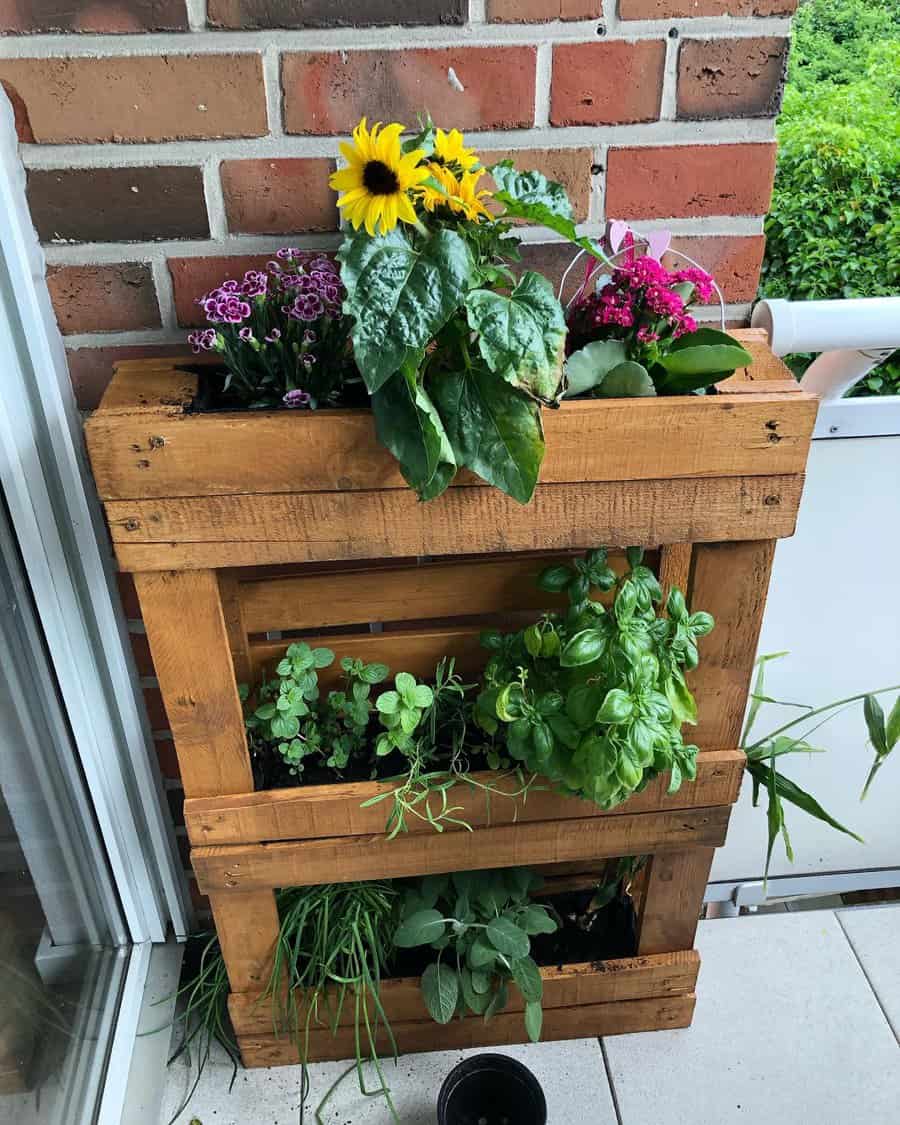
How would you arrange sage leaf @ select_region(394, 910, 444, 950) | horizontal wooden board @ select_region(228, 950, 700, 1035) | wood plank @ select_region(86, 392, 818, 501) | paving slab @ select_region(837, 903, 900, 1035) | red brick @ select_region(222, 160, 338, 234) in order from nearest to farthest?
wood plank @ select_region(86, 392, 818, 501) → red brick @ select_region(222, 160, 338, 234) → sage leaf @ select_region(394, 910, 444, 950) → horizontal wooden board @ select_region(228, 950, 700, 1035) → paving slab @ select_region(837, 903, 900, 1035)

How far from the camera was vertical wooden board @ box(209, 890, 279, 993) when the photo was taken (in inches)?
50.6

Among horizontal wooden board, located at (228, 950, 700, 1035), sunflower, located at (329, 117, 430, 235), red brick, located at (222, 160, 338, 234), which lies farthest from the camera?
horizontal wooden board, located at (228, 950, 700, 1035)

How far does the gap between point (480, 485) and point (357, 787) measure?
437mm

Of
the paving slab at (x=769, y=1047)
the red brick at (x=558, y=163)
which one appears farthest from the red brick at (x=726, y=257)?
the paving slab at (x=769, y=1047)

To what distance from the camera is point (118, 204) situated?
104 cm

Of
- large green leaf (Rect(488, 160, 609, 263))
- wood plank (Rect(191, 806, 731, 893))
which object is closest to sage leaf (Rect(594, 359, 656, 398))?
large green leaf (Rect(488, 160, 609, 263))

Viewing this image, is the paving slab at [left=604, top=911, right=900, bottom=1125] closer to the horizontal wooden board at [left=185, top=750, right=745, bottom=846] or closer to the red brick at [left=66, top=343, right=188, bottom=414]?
the horizontal wooden board at [left=185, top=750, right=745, bottom=846]

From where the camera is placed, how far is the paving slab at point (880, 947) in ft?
5.08

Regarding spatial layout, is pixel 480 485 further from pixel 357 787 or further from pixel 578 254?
pixel 357 787

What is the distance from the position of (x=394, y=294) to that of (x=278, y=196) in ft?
0.98

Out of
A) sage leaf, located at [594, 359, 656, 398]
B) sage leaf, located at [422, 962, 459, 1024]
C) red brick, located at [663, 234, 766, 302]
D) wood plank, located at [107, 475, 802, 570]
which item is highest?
red brick, located at [663, 234, 766, 302]

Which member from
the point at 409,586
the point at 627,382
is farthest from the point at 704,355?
the point at 409,586

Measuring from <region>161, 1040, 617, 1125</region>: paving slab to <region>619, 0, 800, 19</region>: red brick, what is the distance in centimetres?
137

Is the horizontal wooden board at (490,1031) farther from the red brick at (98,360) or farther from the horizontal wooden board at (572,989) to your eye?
the red brick at (98,360)
